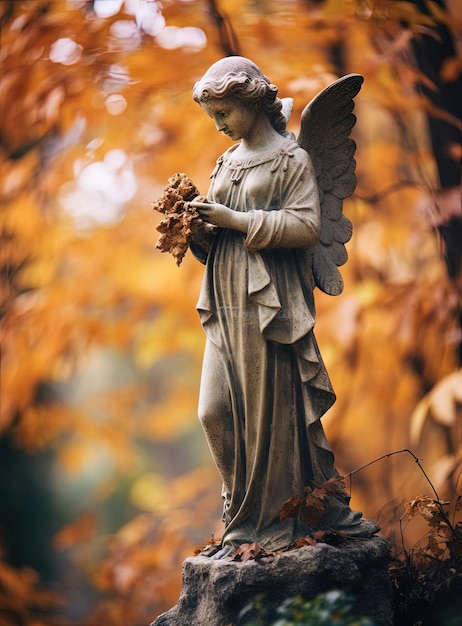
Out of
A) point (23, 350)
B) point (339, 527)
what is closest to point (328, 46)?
point (23, 350)

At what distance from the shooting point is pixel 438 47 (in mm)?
6543

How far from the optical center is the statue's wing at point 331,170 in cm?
437

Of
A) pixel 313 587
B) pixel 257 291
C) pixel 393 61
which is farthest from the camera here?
pixel 393 61

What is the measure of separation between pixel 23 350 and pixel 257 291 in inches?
151

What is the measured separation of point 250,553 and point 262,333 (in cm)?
96

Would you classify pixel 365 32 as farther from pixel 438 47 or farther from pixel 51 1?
pixel 51 1

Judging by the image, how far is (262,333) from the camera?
4.09 metres

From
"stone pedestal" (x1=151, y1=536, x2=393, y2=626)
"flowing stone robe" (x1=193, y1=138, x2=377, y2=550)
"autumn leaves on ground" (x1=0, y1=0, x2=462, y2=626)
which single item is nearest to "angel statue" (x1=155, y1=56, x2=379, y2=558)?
"flowing stone robe" (x1=193, y1=138, x2=377, y2=550)

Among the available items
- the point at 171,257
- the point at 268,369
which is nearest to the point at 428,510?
the point at 268,369

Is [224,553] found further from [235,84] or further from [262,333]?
[235,84]

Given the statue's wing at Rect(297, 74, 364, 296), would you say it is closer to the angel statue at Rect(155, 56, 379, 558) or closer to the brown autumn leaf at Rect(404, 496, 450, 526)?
the angel statue at Rect(155, 56, 379, 558)

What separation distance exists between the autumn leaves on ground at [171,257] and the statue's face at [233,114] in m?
2.33

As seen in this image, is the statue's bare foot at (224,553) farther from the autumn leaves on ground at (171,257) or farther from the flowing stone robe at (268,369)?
the autumn leaves on ground at (171,257)

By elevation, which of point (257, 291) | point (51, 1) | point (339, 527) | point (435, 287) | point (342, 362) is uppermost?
point (51, 1)
